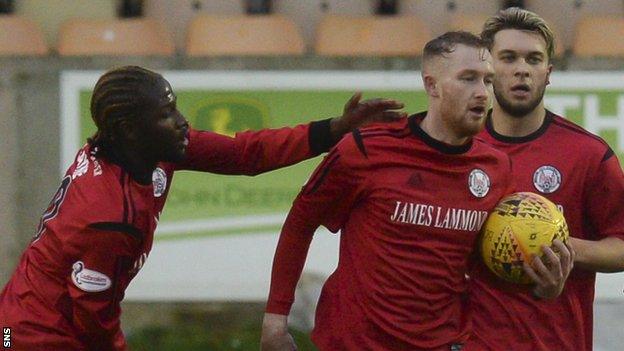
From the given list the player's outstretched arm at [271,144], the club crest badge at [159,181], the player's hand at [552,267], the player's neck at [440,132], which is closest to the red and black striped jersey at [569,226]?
the player's hand at [552,267]

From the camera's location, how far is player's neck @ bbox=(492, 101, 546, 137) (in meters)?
4.89

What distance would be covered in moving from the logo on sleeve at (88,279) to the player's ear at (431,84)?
1.19 meters

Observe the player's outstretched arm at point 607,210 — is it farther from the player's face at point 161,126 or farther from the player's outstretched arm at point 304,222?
the player's face at point 161,126

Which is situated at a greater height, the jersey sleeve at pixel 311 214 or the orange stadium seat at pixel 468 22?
the jersey sleeve at pixel 311 214

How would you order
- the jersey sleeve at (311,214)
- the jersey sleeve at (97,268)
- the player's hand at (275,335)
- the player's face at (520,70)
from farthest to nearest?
the player's face at (520,70)
the player's hand at (275,335)
the jersey sleeve at (311,214)
the jersey sleeve at (97,268)

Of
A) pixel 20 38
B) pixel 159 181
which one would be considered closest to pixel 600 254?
pixel 159 181

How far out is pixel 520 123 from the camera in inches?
193

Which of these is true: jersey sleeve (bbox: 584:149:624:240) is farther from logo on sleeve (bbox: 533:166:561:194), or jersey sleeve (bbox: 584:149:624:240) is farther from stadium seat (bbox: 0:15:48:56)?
stadium seat (bbox: 0:15:48:56)

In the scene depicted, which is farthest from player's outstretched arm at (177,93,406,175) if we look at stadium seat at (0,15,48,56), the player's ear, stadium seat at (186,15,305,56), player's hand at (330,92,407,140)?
stadium seat at (0,15,48,56)

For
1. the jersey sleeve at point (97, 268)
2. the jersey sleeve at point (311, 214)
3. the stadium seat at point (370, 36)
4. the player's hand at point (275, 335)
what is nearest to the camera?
the jersey sleeve at point (97, 268)

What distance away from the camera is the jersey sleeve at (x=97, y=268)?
14.1ft

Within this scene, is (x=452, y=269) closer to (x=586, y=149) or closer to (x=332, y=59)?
(x=586, y=149)

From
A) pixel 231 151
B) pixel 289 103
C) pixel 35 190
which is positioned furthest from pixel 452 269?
pixel 35 190

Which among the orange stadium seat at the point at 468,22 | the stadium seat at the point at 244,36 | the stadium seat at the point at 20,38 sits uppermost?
the orange stadium seat at the point at 468,22
